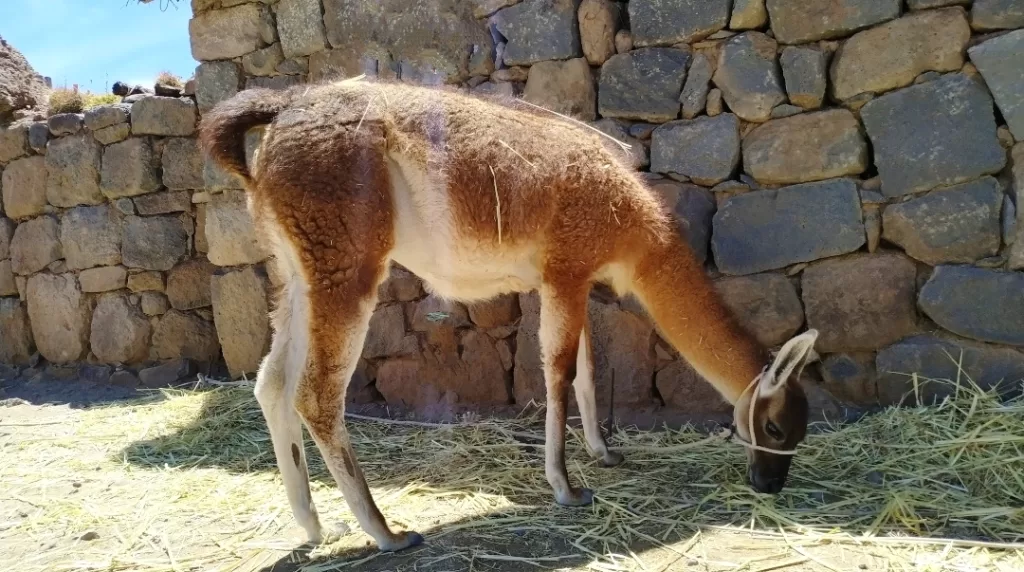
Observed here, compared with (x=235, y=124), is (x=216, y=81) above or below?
above

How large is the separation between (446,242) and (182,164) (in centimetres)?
388

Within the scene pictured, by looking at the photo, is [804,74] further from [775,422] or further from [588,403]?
[588,403]

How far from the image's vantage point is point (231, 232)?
19.5 feet

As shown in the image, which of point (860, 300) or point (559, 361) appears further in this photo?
point (860, 300)

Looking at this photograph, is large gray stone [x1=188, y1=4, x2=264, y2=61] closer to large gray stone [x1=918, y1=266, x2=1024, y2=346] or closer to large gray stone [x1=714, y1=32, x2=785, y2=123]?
large gray stone [x1=714, y1=32, x2=785, y2=123]

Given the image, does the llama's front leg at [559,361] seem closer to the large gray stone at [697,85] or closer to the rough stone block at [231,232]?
the large gray stone at [697,85]

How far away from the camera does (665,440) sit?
4348 millimetres

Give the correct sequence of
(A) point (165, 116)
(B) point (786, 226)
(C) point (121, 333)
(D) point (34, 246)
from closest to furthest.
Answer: (B) point (786, 226) → (A) point (165, 116) → (C) point (121, 333) → (D) point (34, 246)

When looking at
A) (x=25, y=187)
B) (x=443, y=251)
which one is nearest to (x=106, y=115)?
(x=25, y=187)

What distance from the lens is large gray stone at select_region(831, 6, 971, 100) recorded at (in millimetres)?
3938

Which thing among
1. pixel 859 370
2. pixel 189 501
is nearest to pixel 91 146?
pixel 189 501

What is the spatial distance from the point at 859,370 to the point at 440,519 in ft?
8.42

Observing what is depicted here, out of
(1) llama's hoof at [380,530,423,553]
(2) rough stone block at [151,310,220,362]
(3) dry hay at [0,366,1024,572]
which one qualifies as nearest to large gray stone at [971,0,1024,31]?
Answer: (3) dry hay at [0,366,1024,572]

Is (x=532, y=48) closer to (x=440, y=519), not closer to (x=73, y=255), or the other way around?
(x=440, y=519)
